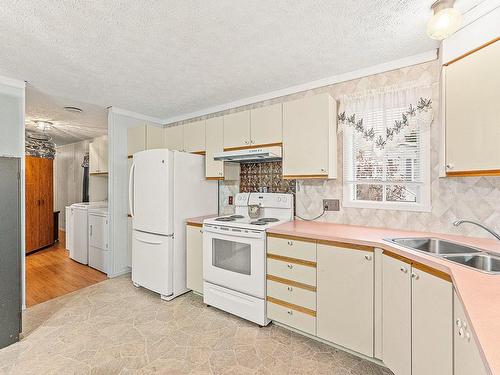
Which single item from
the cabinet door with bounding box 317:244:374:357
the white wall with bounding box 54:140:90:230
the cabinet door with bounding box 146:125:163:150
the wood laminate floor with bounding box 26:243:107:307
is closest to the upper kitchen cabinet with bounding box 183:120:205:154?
the cabinet door with bounding box 146:125:163:150

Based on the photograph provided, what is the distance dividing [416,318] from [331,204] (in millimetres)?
1252

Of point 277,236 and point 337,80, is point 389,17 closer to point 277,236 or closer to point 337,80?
point 337,80

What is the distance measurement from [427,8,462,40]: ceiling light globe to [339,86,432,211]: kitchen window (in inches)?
31.0

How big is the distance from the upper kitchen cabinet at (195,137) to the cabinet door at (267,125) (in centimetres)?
75

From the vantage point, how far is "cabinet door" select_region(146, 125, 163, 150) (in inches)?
140

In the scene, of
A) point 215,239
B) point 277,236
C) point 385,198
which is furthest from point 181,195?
point 385,198

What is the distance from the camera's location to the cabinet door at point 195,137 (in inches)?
124

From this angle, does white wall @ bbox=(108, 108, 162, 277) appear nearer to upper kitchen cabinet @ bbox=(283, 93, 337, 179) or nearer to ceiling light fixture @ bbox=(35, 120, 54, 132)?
ceiling light fixture @ bbox=(35, 120, 54, 132)

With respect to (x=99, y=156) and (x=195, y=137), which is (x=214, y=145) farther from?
(x=99, y=156)

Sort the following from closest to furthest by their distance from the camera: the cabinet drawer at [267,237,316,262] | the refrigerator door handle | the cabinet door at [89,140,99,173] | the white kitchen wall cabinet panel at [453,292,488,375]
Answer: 1. the white kitchen wall cabinet panel at [453,292,488,375]
2. the cabinet drawer at [267,237,316,262]
3. the refrigerator door handle
4. the cabinet door at [89,140,99,173]

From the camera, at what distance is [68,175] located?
258 inches

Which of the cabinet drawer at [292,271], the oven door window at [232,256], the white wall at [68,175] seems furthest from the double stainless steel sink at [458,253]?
the white wall at [68,175]

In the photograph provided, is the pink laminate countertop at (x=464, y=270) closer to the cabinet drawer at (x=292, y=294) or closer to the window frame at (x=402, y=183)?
the window frame at (x=402, y=183)

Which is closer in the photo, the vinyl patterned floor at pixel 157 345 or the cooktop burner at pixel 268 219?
the vinyl patterned floor at pixel 157 345
